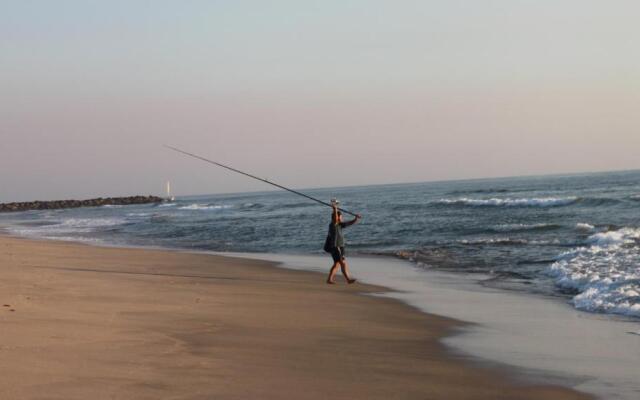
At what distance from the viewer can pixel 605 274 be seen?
11.6 metres

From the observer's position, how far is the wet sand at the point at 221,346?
4.88 m

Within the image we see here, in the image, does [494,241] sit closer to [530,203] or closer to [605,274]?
[605,274]

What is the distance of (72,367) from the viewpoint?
16.7 feet

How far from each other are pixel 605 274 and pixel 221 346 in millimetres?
7628

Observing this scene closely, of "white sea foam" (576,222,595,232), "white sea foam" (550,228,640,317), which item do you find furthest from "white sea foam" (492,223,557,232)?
"white sea foam" (550,228,640,317)

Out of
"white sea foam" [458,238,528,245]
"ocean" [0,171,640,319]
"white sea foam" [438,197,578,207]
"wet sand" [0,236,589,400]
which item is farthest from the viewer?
"white sea foam" [438,197,578,207]

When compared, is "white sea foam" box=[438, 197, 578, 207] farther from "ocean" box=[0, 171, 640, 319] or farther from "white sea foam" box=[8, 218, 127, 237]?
"white sea foam" box=[8, 218, 127, 237]

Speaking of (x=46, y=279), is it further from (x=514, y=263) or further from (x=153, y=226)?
(x=153, y=226)

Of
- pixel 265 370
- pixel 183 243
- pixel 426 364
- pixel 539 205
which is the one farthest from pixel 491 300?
pixel 539 205

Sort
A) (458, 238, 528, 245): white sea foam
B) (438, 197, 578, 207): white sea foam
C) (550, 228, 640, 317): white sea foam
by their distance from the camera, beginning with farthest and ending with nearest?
(438, 197, 578, 207): white sea foam
(458, 238, 528, 245): white sea foam
(550, 228, 640, 317): white sea foam

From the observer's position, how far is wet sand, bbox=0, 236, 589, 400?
4879 millimetres

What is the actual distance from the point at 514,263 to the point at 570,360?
8.82m

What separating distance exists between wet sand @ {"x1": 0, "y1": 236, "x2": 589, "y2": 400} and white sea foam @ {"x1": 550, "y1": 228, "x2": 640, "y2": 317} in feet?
7.61

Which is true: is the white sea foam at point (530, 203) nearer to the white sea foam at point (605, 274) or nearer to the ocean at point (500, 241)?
the ocean at point (500, 241)
